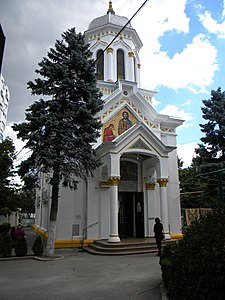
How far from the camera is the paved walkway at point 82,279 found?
21.0 feet

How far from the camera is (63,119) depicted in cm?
1302

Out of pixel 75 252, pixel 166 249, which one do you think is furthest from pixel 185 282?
pixel 75 252

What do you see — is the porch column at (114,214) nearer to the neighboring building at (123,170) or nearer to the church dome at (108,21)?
the neighboring building at (123,170)

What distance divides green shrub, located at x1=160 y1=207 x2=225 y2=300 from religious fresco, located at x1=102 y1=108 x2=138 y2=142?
12.3m

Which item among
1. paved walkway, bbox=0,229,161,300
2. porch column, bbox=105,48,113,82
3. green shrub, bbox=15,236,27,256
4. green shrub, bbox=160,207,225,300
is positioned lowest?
paved walkway, bbox=0,229,161,300

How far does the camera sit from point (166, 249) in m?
7.76

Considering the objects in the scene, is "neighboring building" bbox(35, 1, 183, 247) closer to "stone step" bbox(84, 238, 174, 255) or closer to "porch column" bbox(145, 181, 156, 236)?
"porch column" bbox(145, 181, 156, 236)

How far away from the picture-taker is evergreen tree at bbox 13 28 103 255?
1234cm

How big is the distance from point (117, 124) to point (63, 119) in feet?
18.4

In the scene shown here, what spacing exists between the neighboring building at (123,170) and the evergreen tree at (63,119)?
2300 mm

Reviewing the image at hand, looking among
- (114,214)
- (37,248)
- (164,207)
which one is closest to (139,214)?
(164,207)

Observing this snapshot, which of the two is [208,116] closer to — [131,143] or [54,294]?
[131,143]

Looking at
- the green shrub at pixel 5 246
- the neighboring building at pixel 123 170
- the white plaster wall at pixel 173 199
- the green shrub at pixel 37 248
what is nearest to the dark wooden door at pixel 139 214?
the neighboring building at pixel 123 170

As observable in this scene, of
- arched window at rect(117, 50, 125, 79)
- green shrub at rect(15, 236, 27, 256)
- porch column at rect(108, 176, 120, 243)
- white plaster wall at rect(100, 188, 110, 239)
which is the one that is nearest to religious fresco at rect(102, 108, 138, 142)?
white plaster wall at rect(100, 188, 110, 239)
